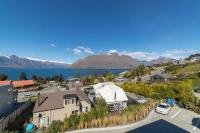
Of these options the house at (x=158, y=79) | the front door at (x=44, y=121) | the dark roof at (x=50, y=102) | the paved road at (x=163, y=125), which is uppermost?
the house at (x=158, y=79)

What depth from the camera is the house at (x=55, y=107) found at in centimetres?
2262

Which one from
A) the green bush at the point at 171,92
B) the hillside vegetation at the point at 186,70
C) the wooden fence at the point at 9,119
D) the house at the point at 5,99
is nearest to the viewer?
the wooden fence at the point at 9,119

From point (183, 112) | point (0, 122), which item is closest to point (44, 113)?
point (0, 122)

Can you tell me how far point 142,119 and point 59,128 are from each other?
11.5 m

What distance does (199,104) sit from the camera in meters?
26.3

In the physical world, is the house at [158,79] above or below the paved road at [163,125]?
above

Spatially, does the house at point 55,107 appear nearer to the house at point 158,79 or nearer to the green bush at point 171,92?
the green bush at point 171,92

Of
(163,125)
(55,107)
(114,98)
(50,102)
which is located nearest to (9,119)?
(50,102)

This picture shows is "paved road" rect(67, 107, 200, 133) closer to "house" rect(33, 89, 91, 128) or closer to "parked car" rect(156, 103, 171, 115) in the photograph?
"parked car" rect(156, 103, 171, 115)

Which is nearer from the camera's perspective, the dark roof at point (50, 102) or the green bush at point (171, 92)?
the dark roof at point (50, 102)

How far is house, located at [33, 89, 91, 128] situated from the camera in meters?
22.6

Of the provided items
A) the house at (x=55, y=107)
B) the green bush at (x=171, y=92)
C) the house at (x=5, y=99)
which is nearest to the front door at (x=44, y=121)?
the house at (x=55, y=107)

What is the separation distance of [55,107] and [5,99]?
9596mm

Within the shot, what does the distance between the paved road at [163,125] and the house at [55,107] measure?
23.1 feet
